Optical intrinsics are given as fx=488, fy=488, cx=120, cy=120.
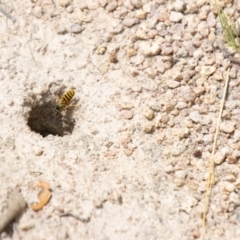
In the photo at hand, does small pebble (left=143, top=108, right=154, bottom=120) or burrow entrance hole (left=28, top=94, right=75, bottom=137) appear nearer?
small pebble (left=143, top=108, right=154, bottom=120)

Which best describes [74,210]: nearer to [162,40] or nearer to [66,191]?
[66,191]

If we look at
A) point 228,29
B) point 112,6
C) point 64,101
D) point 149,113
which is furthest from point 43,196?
point 228,29

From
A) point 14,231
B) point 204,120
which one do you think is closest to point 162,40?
point 204,120

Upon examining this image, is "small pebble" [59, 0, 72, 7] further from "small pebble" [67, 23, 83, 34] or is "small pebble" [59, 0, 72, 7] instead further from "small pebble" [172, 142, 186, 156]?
"small pebble" [172, 142, 186, 156]

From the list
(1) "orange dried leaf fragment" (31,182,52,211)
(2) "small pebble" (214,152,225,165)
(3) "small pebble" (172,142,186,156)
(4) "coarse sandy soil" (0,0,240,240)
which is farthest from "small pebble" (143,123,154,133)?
(1) "orange dried leaf fragment" (31,182,52,211)

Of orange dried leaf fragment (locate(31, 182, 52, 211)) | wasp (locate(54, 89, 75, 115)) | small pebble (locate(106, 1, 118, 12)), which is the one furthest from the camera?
small pebble (locate(106, 1, 118, 12))

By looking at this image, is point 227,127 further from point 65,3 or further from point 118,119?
point 65,3

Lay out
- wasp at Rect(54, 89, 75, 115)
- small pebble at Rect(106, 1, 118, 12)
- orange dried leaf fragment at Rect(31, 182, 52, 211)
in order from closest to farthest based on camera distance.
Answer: orange dried leaf fragment at Rect(31, 182, 52, 211), wasp at Rect(54, 89, 75, 115), small pebble at Rect(106, 1, 118, 12)

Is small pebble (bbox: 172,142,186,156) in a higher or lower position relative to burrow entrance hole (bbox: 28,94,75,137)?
lower
